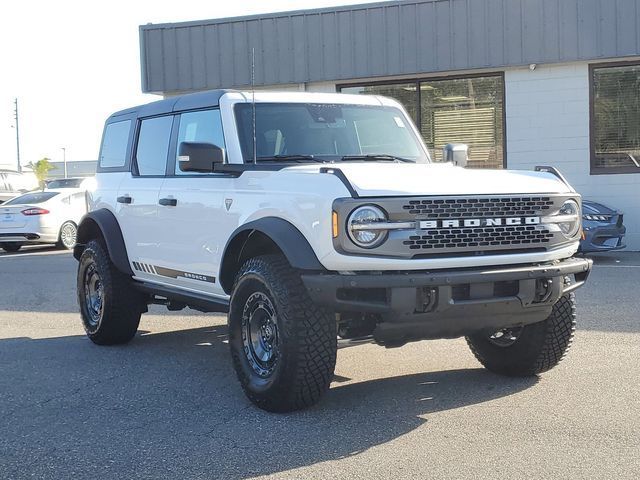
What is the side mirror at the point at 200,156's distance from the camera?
228 inches

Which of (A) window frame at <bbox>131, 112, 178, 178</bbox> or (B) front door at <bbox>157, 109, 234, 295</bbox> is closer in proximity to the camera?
(B) front door at <bbox>157, 109, 234, 295</bbox>

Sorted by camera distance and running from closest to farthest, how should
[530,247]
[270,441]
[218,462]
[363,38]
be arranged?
[218,462] < [270,441] < [530,247] < [363,38]

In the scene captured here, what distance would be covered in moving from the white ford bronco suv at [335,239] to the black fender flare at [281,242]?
0.03 ft

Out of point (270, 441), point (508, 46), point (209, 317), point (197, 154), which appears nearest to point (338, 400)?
point (270, 441)

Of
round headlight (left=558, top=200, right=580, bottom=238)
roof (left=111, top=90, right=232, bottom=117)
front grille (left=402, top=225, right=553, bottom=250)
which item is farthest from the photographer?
roof (left=111, top=90, right=232, bottom=117)

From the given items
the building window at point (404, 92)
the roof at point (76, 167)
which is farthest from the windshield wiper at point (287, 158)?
the roof at point (76, 167)

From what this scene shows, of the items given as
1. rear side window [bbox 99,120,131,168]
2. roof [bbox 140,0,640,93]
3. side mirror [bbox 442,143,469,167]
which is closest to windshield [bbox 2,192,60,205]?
roof [bbox 140,0,640,93]

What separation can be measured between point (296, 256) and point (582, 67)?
1330cm

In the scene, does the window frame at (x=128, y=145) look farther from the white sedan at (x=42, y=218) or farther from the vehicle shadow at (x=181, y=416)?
the white sedan at (x=42, y=218)

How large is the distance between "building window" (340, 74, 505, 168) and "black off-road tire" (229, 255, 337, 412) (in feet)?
42.8

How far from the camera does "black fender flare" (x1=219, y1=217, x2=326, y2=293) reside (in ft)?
16.3

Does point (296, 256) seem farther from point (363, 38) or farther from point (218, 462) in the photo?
point (363, 38)

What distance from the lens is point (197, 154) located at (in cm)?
580

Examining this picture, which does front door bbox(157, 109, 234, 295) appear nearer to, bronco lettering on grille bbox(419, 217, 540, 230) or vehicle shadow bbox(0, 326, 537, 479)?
vehicle shadow bbox(0, 326, 537, 479)
